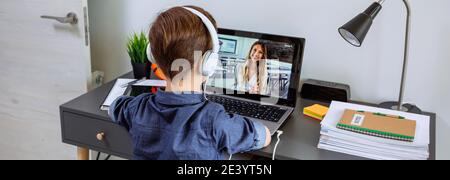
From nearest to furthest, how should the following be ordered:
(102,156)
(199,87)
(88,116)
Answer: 1. (199,87)
2. (88,116)
3. (102,156)

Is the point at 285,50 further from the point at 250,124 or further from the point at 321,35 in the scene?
the point at 250,124

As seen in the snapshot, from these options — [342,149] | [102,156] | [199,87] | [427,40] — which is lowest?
[102,156]

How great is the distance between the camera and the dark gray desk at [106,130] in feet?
3.78

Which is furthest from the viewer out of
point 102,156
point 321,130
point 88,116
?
point 102,156

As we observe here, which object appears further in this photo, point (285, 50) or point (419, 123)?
point (285, 50)

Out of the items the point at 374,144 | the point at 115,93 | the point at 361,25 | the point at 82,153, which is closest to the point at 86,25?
the point at 115,93

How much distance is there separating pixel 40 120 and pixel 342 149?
1363 millimetres

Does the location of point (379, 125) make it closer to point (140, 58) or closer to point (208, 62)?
point (208, 62)

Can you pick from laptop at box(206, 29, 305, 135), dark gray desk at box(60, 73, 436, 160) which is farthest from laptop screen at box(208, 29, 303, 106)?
dark gray desk at box(60, 73, 436, 160)

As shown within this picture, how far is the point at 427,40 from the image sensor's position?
1.34 metres

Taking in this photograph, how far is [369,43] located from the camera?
141cm

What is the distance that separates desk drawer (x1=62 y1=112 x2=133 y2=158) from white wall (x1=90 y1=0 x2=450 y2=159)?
366 millimetres
